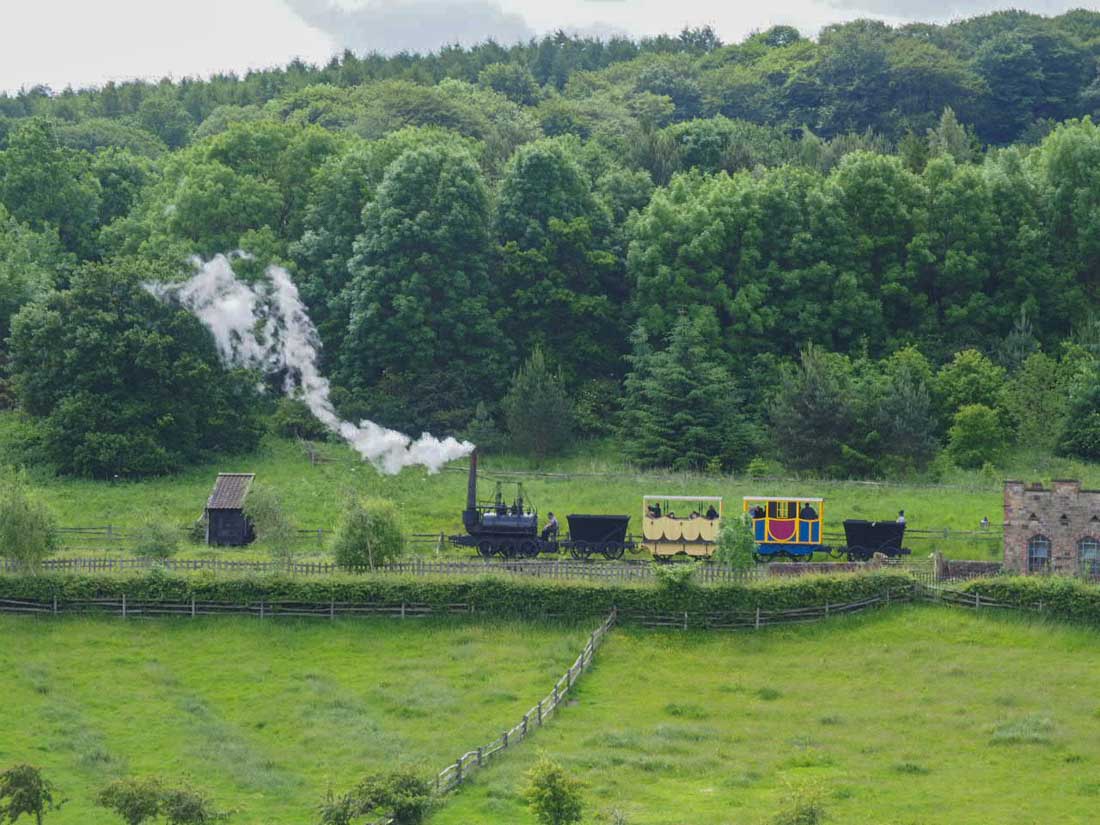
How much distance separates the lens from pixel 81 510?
85.4 meters

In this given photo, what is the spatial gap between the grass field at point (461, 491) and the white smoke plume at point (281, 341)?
133cm

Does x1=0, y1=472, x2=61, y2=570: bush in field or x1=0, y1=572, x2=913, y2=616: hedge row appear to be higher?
x1=0, y1=472, x2=61, y2=570: bush in field

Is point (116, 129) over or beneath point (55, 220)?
over

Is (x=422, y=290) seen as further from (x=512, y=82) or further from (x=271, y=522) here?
(x=512, y=82)

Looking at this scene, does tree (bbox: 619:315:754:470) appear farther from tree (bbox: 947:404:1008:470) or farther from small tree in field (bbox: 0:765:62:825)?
small tree in field (bbox: 0:765:62:825)

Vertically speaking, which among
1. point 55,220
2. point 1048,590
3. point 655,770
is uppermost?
point 55,220

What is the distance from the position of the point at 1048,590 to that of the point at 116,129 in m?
105

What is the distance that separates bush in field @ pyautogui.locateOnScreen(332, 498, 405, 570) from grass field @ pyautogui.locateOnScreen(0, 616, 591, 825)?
326 centimetres

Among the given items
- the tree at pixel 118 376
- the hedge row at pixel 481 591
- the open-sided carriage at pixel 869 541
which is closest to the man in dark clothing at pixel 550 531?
the hedge row at pixel 481 591

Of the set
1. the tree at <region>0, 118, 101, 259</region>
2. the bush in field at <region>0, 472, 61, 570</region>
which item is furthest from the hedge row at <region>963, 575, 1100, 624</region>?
the tree at <region>0, 118, 101, 259</region>

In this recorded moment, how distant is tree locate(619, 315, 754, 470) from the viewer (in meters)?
92.8

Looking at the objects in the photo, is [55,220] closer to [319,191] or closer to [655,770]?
[319,191]

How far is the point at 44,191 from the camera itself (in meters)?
115

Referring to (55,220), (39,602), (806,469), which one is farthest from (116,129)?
(39,602)
